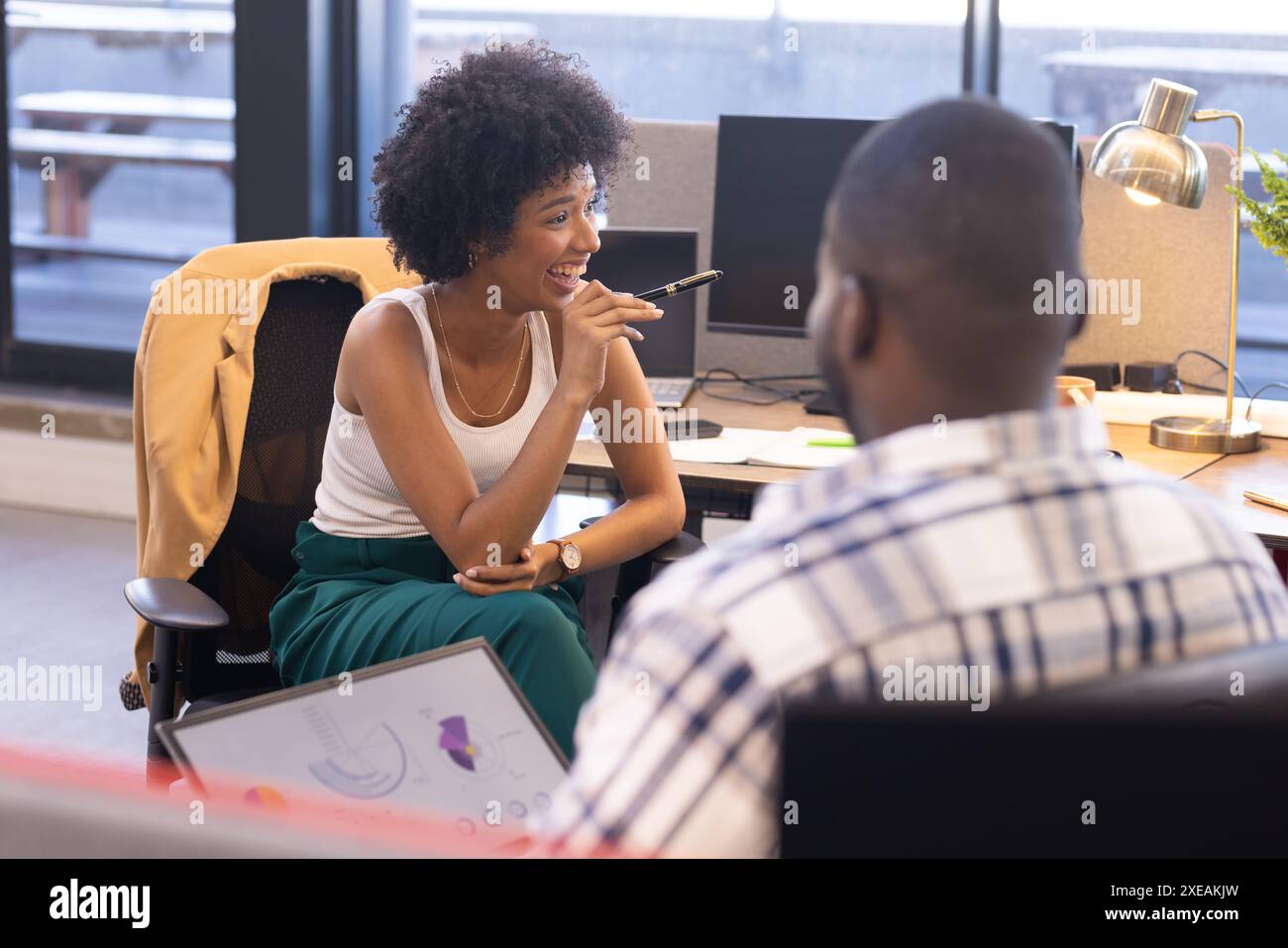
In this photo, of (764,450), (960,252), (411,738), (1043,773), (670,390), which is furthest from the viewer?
(670,390)

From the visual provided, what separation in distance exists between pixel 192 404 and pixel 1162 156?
1.38 m

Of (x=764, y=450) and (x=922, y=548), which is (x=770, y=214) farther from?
(x=922, y=548)

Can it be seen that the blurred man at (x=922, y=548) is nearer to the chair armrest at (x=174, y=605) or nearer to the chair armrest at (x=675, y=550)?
the chair armrest at (x=174, y=605)

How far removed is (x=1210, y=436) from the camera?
2.14 meters

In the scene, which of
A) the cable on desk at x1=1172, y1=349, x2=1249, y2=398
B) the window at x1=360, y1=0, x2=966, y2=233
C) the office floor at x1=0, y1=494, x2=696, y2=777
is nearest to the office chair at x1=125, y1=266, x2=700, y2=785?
the office floor at x1=0, y1=494, x2=696, y2=777

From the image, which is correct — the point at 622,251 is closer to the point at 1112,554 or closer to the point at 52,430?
the point at 1112,554

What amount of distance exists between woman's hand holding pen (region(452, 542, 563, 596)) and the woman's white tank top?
12 centimetres

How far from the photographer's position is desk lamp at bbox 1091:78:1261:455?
6.89 feet

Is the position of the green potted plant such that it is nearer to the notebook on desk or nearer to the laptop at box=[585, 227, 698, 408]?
the notebook on desk

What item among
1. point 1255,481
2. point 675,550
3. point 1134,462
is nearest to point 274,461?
point 675,550

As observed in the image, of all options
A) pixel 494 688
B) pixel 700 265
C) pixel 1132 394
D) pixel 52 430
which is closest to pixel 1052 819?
pixel 494 688

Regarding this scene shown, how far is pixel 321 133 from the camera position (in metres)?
3.61
